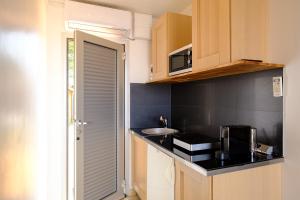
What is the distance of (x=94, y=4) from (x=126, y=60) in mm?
717

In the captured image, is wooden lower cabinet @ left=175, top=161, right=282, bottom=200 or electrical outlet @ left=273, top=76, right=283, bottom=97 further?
electrical outlet @ left=273, top=76, right=283, bottom=97

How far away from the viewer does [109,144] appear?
2.34 m

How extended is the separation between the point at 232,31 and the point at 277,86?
474 mm

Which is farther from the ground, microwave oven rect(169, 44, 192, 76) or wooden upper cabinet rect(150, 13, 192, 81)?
wooden upper cabinet rect(150, 13, 192, 81)

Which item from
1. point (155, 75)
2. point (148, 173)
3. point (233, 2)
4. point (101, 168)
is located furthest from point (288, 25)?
point (101, 168)

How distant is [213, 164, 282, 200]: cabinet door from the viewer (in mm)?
1145

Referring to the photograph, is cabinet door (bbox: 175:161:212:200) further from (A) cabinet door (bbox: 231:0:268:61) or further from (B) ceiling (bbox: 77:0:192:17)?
(B) ceiling (bbox: 77:0:192:17)

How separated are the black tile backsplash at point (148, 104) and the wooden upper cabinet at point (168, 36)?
1.11 ft

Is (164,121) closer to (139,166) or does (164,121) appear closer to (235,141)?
(139,166)

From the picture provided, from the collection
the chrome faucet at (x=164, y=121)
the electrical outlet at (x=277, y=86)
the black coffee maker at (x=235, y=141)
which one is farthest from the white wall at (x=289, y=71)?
the chrome faucet at (x=164, y=121)

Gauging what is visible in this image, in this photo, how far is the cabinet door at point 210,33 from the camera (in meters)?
1.27

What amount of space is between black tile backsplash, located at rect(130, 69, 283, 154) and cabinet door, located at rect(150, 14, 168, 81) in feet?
1.18

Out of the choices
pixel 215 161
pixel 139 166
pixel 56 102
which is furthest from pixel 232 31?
pixel 56 102

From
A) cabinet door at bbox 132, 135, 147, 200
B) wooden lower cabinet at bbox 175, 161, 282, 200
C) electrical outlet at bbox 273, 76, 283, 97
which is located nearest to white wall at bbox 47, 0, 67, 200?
cabinet door at bbox 132, 135, 147, 200
